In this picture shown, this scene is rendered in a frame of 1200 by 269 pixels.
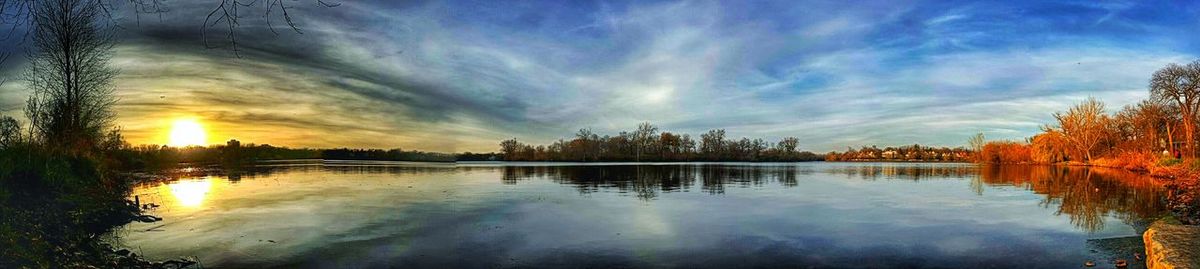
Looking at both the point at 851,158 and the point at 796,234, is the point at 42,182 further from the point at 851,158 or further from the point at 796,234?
the point at 851,158

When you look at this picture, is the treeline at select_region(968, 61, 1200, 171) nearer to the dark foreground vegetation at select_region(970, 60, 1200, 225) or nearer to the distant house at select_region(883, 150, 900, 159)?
the dark foreground vegetation at select_region(970, 60, 1200, 225)

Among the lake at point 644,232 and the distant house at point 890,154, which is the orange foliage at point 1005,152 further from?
the lake at point 644,232

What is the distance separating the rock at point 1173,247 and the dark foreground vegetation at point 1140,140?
1388 cm

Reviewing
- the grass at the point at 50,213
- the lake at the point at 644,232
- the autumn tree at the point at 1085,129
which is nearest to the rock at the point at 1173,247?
the lake at the point at 644,232

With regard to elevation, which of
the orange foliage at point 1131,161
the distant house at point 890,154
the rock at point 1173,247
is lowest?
the rock at point 1173,247

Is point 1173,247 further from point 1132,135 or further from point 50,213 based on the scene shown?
point 1132,135

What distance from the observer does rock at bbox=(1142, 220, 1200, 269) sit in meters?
8.08

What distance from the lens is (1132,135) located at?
6944 centimetres

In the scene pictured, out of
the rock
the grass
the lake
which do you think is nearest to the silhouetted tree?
the grass

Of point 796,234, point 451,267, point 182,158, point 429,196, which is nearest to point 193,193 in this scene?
point 429,196

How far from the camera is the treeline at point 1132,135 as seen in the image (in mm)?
50312

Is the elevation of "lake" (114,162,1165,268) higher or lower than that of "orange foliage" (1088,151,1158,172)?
lower

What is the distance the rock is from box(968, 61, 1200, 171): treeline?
1699 inches

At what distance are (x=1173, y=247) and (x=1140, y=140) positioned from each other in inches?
3028
